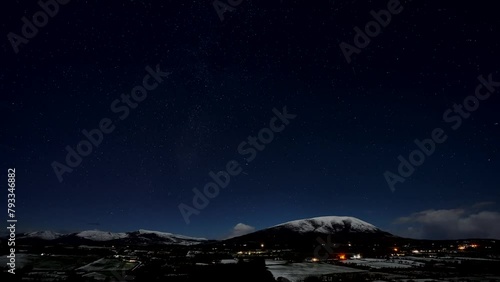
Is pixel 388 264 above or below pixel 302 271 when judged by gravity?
below

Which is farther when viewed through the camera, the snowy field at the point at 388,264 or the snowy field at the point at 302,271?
the snowy field at the point at 388,264

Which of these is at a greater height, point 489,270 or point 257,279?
point 257,279

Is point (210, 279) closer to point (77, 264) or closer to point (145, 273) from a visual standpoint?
point (145, 273)

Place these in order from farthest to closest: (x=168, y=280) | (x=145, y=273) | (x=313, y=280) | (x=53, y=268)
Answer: (x=53, y=268) < (x=313, y=280) < (x=145, y=273) < (x=168, y=280)

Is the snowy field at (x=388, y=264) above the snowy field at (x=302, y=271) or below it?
below

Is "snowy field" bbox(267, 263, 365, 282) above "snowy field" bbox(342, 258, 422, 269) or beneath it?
above

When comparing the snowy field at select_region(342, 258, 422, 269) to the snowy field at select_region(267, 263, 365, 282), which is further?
the snowy field at select_region(342, 258, 422, 269)

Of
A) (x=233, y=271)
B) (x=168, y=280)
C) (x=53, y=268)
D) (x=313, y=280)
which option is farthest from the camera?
(x=53, y=268)

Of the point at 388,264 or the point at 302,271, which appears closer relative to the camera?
the point at 302,271

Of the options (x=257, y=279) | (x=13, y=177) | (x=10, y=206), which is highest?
(x=13, y=177)

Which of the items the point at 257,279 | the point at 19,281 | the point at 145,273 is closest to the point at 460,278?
the point at 257,279

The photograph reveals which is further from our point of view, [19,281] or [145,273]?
[145,273]
